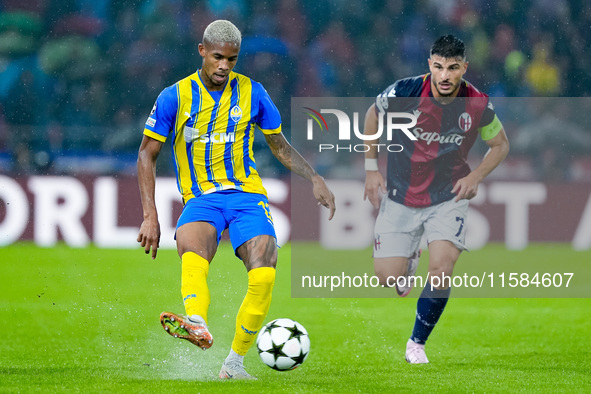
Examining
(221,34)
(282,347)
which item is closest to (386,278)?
(282,347)

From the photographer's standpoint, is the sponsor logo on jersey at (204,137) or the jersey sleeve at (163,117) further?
the sponsor logo on jersey at (204,137)

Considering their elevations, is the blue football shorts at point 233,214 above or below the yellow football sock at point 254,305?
above

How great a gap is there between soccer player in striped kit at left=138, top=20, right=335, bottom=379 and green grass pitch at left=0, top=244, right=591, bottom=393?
591 millimetres

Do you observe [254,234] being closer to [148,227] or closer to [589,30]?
[148,227]

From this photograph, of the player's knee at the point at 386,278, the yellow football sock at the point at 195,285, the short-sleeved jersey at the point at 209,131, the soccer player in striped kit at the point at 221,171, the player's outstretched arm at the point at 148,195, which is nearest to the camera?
the yellow football sock at the point at 195,285

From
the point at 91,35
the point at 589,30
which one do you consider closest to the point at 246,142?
the point at 91,35

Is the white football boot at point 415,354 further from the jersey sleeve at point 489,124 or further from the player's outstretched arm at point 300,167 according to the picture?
the jersey sleeve at point 489,124

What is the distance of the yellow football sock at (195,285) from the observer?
4.83 m

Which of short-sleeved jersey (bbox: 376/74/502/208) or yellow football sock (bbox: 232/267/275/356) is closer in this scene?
yellow football sock (bbox: 232/267/275/356)

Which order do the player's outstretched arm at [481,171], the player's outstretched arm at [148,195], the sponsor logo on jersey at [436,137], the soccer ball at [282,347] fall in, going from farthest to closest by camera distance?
the sponsor logo on jersey at [436,137], the player's outstretched arm at [481,171], the soccer ball at [282,347], the player's outstretched arm at [148,195]

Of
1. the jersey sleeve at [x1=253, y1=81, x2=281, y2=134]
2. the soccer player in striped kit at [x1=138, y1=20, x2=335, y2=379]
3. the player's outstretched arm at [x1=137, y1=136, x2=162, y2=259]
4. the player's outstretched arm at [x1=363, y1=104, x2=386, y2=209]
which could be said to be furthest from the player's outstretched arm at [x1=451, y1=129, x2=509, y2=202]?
the player's outstretched arm at [x1=137, y1=136, x2=162, y2=259]

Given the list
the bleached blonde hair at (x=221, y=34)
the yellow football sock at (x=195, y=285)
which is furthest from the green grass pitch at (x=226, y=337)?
the bleached blonde hair at (x=221, y=34)

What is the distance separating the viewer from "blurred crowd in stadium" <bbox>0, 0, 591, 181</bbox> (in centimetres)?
1306

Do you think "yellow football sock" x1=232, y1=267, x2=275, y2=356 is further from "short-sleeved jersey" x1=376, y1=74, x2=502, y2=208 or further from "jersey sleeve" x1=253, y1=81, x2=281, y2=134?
"short-sleeved jersey" x1=376, y1=74, x2=502, y2=208
